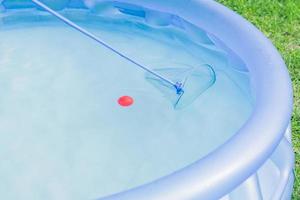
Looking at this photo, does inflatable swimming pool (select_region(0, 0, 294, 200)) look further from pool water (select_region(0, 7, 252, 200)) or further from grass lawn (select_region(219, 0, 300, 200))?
grass lawn (select_region(219, 0, 300, 200))

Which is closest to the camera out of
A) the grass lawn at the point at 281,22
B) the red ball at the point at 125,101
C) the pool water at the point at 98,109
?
the pool water at the point at 98,109

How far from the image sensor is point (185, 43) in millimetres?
2844

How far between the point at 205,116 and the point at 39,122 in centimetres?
74

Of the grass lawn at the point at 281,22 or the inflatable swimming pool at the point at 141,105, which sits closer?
the inflatable swimming pool at the point at 141,105

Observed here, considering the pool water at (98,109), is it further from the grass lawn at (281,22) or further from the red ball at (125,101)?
the grass lawn at (281,22)

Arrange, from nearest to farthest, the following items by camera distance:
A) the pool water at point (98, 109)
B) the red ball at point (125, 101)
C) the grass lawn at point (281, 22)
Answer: the pool water at point (98, 109) < the red ball at point (125, 101) < the grass lawn at point (281, 22)

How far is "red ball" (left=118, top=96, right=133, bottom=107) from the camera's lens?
2.53 m

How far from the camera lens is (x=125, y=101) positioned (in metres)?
2.55

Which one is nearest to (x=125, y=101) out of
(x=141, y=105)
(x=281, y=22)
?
(x=141, y=105)

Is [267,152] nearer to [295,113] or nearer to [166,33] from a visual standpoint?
[295,113]

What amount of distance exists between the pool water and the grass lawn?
0.56m

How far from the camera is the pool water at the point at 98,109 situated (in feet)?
7.16

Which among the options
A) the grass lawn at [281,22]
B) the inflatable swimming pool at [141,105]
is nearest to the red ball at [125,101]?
the inflatable swimming pool at [141,105]

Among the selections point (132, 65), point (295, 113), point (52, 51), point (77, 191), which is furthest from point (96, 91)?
point (295, 113)
